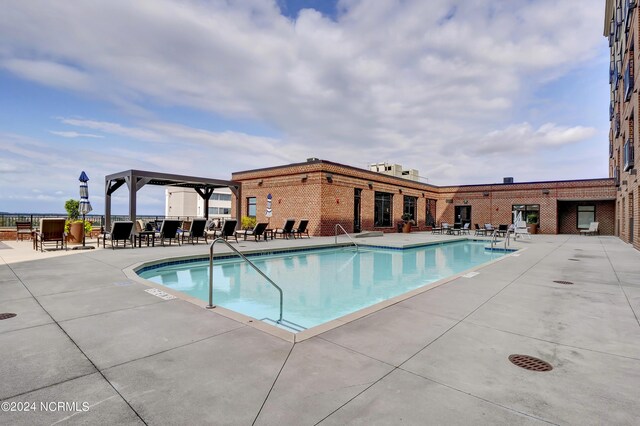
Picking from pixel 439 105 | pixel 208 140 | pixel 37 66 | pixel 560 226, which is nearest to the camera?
pixel 37 66

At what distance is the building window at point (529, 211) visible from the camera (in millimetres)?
23219

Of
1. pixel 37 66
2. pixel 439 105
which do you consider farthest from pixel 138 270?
pixel 439 105

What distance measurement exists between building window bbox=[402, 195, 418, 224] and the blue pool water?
12.0 meters

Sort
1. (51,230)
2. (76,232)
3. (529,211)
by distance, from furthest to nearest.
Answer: (529,211) < (76,232) < (51,230)

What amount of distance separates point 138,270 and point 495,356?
6969mm

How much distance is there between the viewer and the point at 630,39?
38.4 ft

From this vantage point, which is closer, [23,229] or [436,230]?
[23,229]

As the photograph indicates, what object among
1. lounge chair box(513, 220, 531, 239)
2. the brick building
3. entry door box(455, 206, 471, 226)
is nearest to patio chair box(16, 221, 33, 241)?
the brick building

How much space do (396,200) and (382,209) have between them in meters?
1.68

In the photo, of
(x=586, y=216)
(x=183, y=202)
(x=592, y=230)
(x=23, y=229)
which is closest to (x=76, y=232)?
(x=23, y=229)

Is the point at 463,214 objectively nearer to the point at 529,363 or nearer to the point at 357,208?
the point at 357,208

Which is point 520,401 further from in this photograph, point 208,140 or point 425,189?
point 208,140

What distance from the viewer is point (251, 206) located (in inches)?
822

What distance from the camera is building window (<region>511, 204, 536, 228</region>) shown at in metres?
23.2
